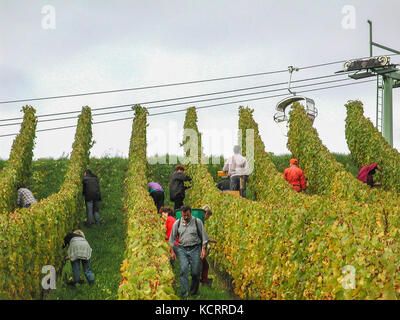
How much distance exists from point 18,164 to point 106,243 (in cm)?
685

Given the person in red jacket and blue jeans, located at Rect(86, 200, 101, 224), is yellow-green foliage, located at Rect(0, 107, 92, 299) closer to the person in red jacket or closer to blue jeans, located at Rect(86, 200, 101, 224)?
blue jeans, located at Rect(86, 200, 101, 224)

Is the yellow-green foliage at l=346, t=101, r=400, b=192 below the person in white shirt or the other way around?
the other way around

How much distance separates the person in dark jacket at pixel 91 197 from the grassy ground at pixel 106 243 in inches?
13.9

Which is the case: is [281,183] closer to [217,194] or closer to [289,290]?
[217,194]

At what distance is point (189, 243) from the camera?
12.4m

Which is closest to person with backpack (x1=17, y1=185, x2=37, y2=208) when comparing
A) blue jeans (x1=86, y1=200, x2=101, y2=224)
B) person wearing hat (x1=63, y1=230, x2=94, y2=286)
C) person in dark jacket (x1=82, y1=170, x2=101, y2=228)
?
person in dark jacket (x1=82, y1=170, x2=101, y2=228)

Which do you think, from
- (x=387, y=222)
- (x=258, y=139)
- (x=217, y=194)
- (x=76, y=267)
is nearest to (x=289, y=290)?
(x=387, y=222)

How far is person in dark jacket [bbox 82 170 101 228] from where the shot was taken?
1989cm

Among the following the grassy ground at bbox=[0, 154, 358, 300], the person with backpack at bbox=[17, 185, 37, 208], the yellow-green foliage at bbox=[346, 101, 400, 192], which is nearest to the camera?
→ the grassy ground at bbox=[0, 154, 358, 300]

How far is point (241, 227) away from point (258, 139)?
37.6ft

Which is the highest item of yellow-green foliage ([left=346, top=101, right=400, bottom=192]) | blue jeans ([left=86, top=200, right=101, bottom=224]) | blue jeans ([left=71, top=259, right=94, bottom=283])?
yellow-green foliage ([left=346, top=101, right=400, bottom=192])

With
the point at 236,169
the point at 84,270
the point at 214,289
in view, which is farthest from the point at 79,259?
the point at 236,169

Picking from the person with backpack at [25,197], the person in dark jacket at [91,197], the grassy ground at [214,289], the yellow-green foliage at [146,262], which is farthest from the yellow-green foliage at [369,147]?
the person with backpack at [25,197]

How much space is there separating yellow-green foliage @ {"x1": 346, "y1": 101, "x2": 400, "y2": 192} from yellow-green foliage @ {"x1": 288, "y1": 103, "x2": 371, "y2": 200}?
8.50 feet
